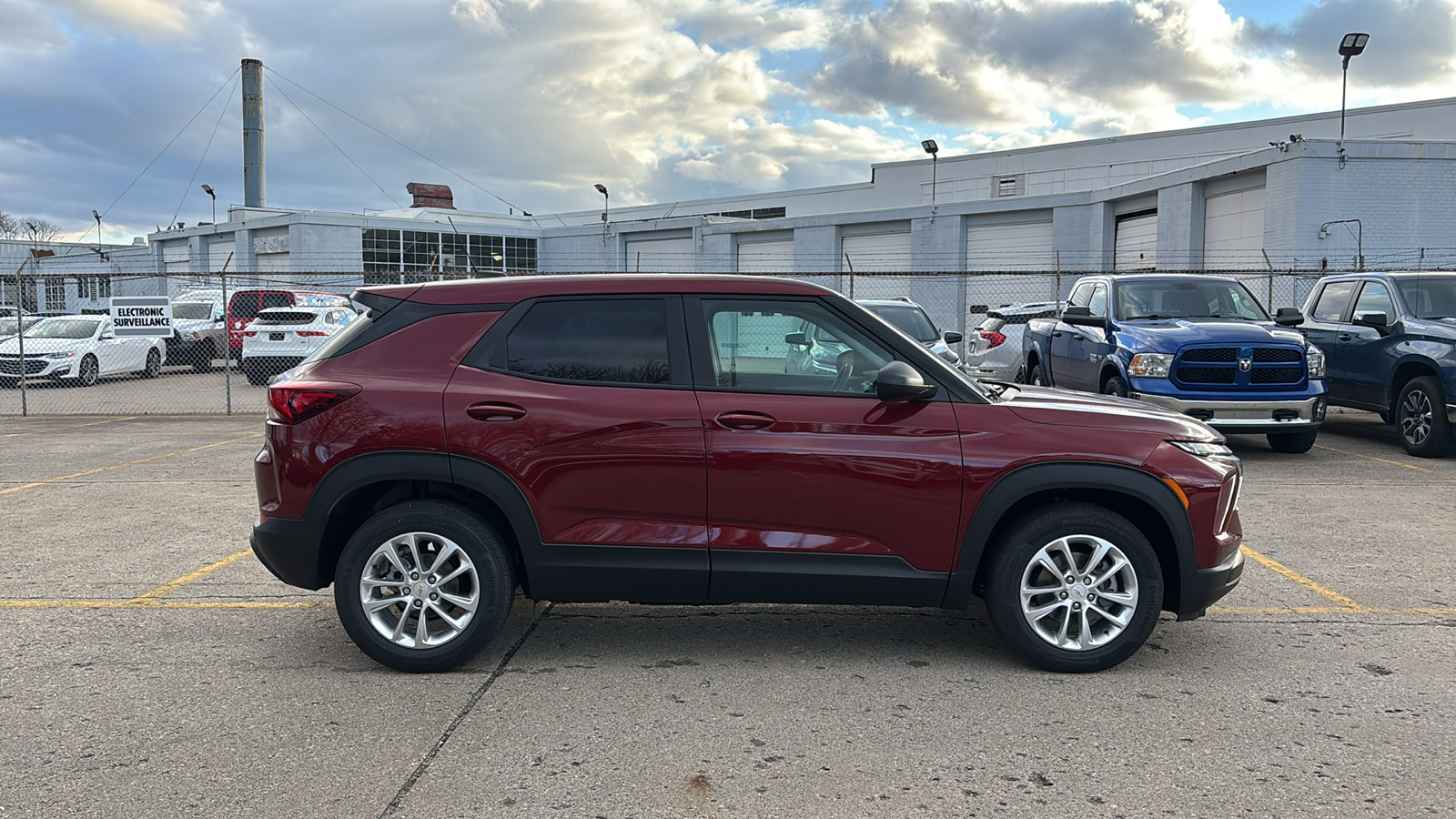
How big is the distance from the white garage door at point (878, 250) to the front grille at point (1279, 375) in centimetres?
2824

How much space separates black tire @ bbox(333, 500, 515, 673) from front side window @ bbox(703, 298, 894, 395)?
1.22 meters

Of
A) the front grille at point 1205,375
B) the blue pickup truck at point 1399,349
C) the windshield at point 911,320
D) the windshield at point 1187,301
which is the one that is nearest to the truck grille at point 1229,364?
the front grille at point 1205,375

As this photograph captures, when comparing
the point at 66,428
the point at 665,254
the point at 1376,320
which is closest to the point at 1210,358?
the point at 1376,320

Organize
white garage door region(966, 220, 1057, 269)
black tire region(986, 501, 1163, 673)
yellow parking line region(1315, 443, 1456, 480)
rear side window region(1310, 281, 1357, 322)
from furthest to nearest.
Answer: white garage door region(966, 220, 1057, 269)
rear side window region(1310, 281, 1357, 322)
yellow parking line region(1315, 443, 1456, 480)
black tire region(986, 501, 1163, 673)

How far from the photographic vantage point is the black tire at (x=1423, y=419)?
34.4 feet

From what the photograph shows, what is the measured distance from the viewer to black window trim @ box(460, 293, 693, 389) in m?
4.46

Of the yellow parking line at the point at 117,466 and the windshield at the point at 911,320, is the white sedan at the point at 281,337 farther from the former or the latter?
the windshield at the point at 911,320

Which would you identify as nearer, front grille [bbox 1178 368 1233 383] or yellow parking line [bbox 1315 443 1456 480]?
yellow parking line [bbox 1315 443 1456 480]

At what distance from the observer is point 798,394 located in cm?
441

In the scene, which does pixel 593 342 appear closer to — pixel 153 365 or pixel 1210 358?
pixel 1210 358

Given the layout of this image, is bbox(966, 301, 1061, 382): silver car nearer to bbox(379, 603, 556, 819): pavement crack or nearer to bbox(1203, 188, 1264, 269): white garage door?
bbox(1203, 188, 1264, 269): white garage door

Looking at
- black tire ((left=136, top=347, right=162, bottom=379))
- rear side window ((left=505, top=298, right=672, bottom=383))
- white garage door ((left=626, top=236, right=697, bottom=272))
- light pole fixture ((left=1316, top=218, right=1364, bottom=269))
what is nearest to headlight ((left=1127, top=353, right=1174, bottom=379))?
rear side window ((left=505, top=298, right=672, bottom=383))

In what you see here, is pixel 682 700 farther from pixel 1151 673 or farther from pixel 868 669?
pixel 1151 673

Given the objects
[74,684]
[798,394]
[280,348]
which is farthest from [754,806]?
[280,348]
